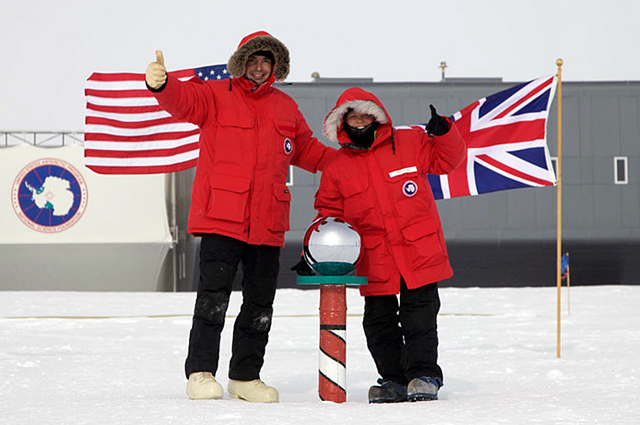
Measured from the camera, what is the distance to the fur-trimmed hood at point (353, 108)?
13.4ft

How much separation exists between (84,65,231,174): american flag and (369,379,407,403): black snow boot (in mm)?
3985

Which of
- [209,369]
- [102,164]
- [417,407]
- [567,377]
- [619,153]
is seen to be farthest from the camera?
[619,153]

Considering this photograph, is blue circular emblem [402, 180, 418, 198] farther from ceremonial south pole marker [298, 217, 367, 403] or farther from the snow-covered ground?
the snow-covered ground

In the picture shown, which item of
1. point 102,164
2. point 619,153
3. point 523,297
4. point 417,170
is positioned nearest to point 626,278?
point 619,153

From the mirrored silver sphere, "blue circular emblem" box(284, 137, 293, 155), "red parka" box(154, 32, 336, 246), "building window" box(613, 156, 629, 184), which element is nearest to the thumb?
"red parka" box(154, 32, 336, 246)

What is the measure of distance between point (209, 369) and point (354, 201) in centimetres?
120

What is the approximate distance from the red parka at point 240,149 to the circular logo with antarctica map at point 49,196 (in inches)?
556

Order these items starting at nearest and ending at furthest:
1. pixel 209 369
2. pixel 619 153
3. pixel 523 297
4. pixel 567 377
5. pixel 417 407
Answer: pixel 417 407, pixel 209 369, pixel 567 377, pixel 523 297, pixel 619 153

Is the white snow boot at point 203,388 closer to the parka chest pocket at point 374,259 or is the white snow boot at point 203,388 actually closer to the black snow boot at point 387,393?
the black snow boot at point 387,393

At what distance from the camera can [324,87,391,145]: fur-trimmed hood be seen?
13.4 feet

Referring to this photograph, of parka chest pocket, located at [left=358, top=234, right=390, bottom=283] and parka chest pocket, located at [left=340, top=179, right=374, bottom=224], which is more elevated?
parka chest pocket, located at [left=340, top=179, right=374, bottom=224]

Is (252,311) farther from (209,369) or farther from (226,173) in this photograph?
(226,173)

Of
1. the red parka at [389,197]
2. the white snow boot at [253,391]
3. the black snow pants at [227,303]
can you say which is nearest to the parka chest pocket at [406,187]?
the red parka at [389,197]

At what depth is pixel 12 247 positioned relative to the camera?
17359mm
